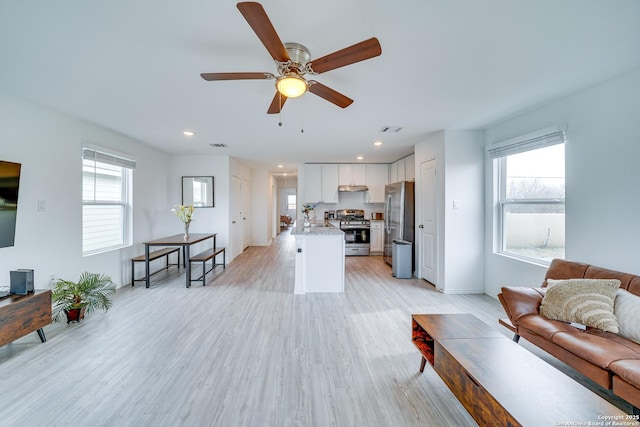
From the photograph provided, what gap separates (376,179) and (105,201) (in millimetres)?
5516

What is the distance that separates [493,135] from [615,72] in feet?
4.77

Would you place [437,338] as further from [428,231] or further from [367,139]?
[367,139]

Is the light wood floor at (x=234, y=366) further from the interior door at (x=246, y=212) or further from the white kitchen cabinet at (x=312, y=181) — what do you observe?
the interior door at (x=246, y=212)

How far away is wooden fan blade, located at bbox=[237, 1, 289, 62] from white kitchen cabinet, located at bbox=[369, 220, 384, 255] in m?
5.58

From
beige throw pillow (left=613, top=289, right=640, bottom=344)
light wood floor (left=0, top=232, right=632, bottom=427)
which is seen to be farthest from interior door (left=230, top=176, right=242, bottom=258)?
beige throw pillow (left=613, top=289, right=640, bottom=344)

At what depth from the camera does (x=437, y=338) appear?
173 cm

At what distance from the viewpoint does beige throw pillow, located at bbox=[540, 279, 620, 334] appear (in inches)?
72.9

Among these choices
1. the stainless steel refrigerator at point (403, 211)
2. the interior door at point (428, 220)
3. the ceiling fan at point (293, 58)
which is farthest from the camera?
the stainless steel refrigerator at point (403, 211)

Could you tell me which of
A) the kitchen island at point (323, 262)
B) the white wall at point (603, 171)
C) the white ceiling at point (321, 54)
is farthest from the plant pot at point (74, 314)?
the white wall at point (603, 171)

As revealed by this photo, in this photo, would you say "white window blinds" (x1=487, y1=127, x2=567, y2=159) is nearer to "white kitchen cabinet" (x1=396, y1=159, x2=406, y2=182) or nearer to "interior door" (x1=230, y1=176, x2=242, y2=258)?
"white kitchen cabinet" (x1=396, y1=159, x2=406, y2=182)

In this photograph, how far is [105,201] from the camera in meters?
3.86

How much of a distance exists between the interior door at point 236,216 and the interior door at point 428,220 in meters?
4.04

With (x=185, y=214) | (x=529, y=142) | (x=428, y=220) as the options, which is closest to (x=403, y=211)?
(x=428, y=220)

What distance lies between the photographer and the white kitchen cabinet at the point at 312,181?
654cm
